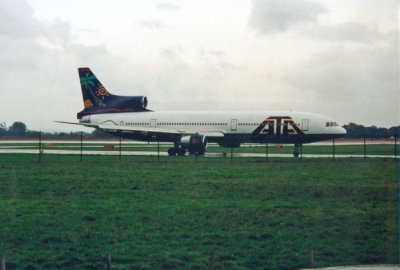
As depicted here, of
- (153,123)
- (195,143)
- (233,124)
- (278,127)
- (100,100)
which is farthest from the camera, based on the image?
(100,100)

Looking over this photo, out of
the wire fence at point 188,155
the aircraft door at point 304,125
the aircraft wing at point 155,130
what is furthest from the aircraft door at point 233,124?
the aircraft door at point 304,125

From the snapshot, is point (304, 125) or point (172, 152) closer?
point (304, 125)

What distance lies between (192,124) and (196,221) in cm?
2824

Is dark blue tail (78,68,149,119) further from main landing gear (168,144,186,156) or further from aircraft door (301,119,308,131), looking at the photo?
Answer: aircraft door (301,119,308,131)

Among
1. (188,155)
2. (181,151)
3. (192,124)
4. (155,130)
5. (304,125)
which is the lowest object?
(188,155)

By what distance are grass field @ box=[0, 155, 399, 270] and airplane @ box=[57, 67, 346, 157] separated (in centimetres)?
1553

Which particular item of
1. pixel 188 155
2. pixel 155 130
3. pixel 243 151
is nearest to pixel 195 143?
pixel 188 155

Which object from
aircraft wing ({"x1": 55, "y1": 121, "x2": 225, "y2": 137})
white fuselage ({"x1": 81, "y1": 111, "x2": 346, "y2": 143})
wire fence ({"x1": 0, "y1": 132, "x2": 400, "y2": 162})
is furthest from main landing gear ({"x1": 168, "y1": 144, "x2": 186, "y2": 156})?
white fuselage ({"x1": 81, "y1": 111, "x2": 346, "y2": 143})

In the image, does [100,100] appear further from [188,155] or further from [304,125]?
[304,125]

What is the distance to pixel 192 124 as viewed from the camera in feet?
132

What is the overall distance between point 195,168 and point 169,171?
7.09 feet

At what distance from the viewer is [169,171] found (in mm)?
24219

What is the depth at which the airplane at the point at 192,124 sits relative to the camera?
36719 millimetres

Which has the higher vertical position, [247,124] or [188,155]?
[247,124]
